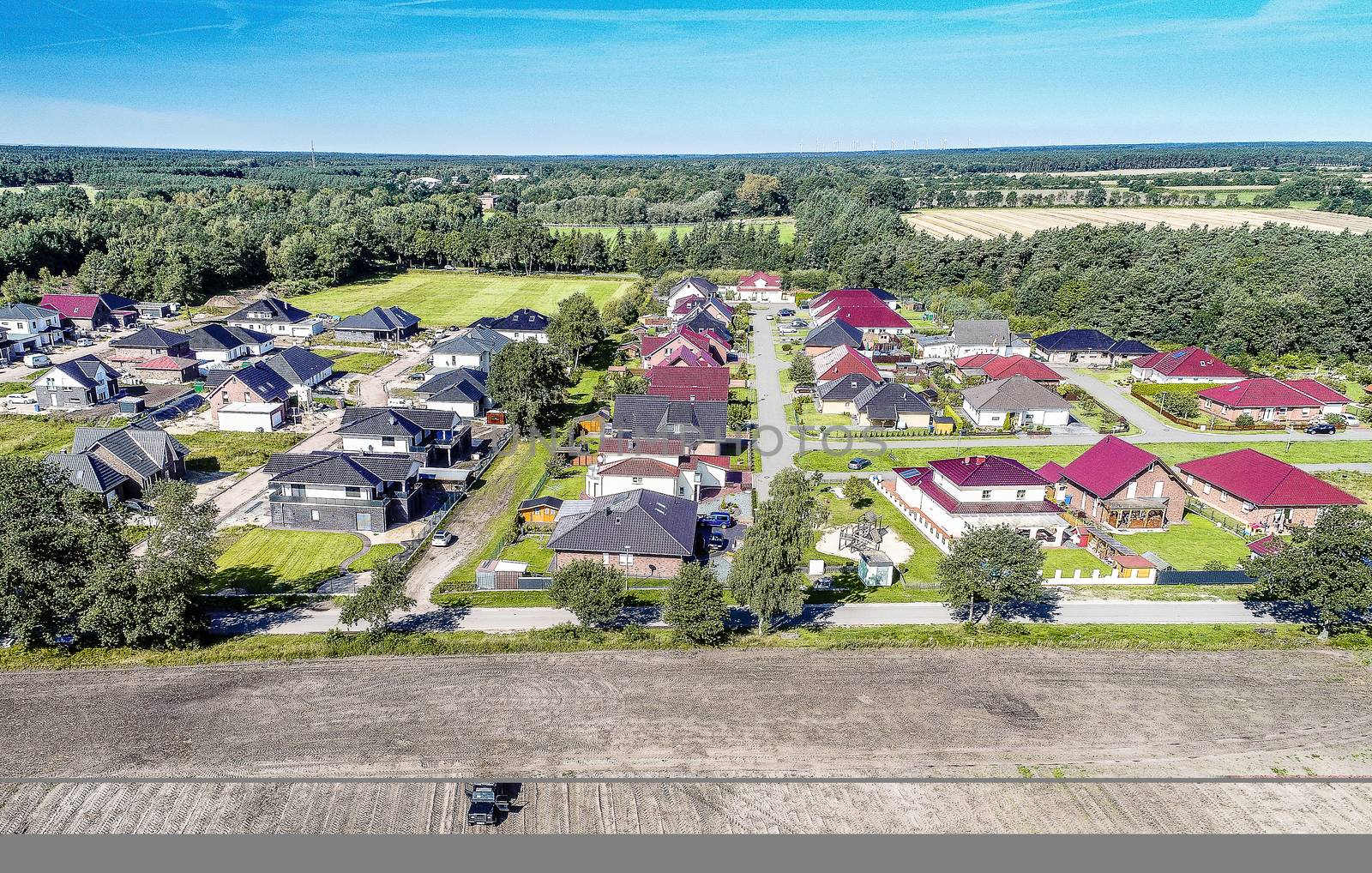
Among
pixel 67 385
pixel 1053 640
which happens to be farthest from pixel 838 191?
pixel 1053 640

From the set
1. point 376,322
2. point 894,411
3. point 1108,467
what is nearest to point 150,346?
point 376,322

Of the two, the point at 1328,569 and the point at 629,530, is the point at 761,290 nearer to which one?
the point at 629,530

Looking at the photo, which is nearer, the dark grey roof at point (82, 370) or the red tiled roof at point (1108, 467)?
→ the red tiled roof at point (1108, 467)

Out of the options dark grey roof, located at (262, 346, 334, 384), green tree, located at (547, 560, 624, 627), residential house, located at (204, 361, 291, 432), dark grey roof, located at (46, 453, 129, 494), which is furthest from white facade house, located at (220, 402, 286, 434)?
green tree, located at (547, 560, 624, 627)

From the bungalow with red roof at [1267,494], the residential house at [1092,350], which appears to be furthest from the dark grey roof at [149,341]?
the residential house at [1092,350]

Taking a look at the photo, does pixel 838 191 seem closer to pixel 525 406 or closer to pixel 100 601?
pixel 525 406

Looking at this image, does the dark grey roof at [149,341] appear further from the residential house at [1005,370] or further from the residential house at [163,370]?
the residential house at [1005,370]
